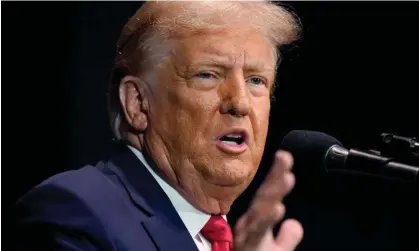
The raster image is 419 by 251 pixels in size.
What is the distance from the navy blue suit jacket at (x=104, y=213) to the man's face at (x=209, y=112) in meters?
0.10

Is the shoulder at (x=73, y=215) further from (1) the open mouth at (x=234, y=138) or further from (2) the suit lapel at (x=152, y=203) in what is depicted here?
(1) the open mouth at (x=234, y=138)

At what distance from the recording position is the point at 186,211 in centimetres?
183

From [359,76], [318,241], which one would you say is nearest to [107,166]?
[318,241]

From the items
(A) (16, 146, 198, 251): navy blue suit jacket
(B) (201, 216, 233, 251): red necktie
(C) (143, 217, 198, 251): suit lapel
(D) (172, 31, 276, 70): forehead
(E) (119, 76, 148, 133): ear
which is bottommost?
(B) (201, 216, 233, 251): red necktie

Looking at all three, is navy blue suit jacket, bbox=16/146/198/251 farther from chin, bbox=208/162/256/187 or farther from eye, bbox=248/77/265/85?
eye, bbox=248/77/265/85

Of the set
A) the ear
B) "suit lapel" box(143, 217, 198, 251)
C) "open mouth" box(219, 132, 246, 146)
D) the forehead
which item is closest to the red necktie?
"suit lapel" box(143, 217, 198, 251)

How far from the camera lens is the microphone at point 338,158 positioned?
1.35m

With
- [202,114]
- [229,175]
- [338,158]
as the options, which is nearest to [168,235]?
[229,175]

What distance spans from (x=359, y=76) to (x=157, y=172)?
109 cm

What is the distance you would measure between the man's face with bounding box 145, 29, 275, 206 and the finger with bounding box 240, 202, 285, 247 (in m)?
0.38

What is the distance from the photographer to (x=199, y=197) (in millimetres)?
1835

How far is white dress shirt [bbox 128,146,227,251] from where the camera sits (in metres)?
1.83

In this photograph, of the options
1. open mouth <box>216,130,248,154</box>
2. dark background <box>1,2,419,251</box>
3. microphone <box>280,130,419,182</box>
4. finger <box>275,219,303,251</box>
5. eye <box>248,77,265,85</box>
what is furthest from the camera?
dark background <box>1,2,419,251</box>

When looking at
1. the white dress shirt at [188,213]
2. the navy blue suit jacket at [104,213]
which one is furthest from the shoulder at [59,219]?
the white dress shirt at [188,213]
